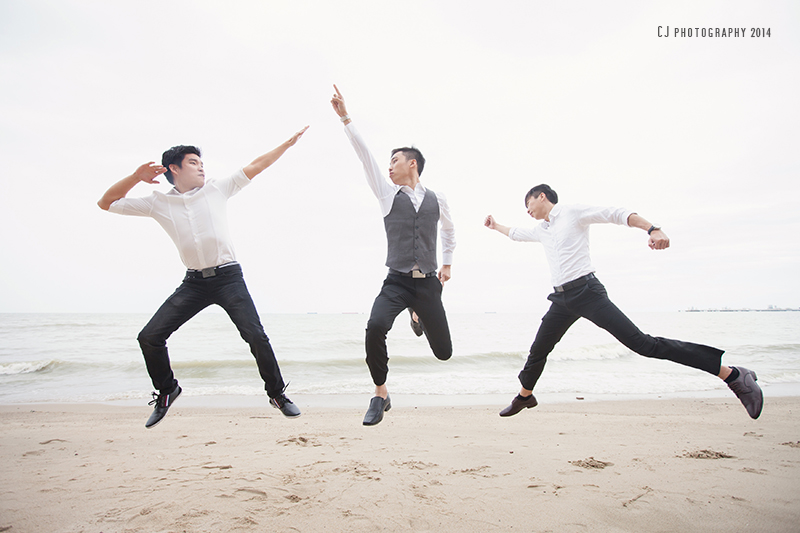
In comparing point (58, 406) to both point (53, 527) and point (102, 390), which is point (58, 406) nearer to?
point (102, 390)

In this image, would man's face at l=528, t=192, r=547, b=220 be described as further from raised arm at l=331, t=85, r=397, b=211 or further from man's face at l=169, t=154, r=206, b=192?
man's face at l=169, t=154, r=206, b=192

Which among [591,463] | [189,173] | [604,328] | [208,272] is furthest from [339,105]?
[591,463]

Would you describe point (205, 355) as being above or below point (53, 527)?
below

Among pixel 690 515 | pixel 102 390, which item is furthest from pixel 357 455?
pixel 102 390

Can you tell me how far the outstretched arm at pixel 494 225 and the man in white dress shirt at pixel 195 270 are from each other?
2.68m

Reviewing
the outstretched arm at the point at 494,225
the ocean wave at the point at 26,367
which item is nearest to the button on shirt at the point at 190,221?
the outstretched arm at the point at 494,225

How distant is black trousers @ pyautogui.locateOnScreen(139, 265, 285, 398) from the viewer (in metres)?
3.76

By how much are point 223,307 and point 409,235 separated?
175cm

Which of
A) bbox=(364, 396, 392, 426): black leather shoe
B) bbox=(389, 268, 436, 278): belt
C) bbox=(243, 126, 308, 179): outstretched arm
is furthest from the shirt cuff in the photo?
bbox=(364, 396, 392, 426): black leather shoe

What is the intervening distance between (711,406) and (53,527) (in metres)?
11.2

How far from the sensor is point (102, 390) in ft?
39.1

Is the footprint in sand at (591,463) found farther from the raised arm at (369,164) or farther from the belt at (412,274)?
the raised arm at (369,164)

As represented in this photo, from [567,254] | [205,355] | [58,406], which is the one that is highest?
[567,254]

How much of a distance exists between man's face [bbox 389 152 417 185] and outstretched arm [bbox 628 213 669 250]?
2102mm
